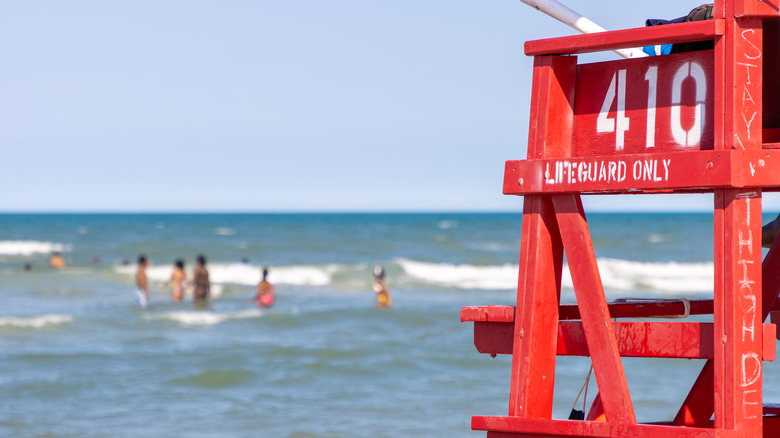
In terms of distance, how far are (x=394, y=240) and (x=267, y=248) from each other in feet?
30.5

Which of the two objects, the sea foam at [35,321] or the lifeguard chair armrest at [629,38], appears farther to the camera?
the sea foam at [35,321]

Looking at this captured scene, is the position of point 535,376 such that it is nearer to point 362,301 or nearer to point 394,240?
point 362,301

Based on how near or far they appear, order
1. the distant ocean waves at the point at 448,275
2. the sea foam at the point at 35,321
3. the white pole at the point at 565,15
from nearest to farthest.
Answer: the white pole at the point at 565,15 < the sea foam at the point at 35,321 < the distant ocean waves at the point at 448,275

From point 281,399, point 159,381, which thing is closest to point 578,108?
point 281,399

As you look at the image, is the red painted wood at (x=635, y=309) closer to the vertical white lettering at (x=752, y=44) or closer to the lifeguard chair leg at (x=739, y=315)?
the lifeguard chair leg at (x=739, y=315)

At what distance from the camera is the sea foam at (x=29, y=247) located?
160 feet

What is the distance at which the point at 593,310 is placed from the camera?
3.04 metres

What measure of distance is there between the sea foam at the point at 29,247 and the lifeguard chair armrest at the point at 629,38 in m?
47.1

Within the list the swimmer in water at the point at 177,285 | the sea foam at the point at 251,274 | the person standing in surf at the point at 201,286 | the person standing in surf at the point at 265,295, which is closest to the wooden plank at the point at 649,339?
the person standing in surf at the point at 265,295

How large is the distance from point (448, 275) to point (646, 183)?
107 ft

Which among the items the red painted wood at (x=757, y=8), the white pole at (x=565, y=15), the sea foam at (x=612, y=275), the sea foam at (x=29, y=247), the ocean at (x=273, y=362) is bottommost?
the ocean at (x=273, y=362)

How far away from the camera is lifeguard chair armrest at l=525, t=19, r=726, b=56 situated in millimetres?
2818

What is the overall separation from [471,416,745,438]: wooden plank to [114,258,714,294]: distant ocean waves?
25.2 meters

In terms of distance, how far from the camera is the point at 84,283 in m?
29.3
